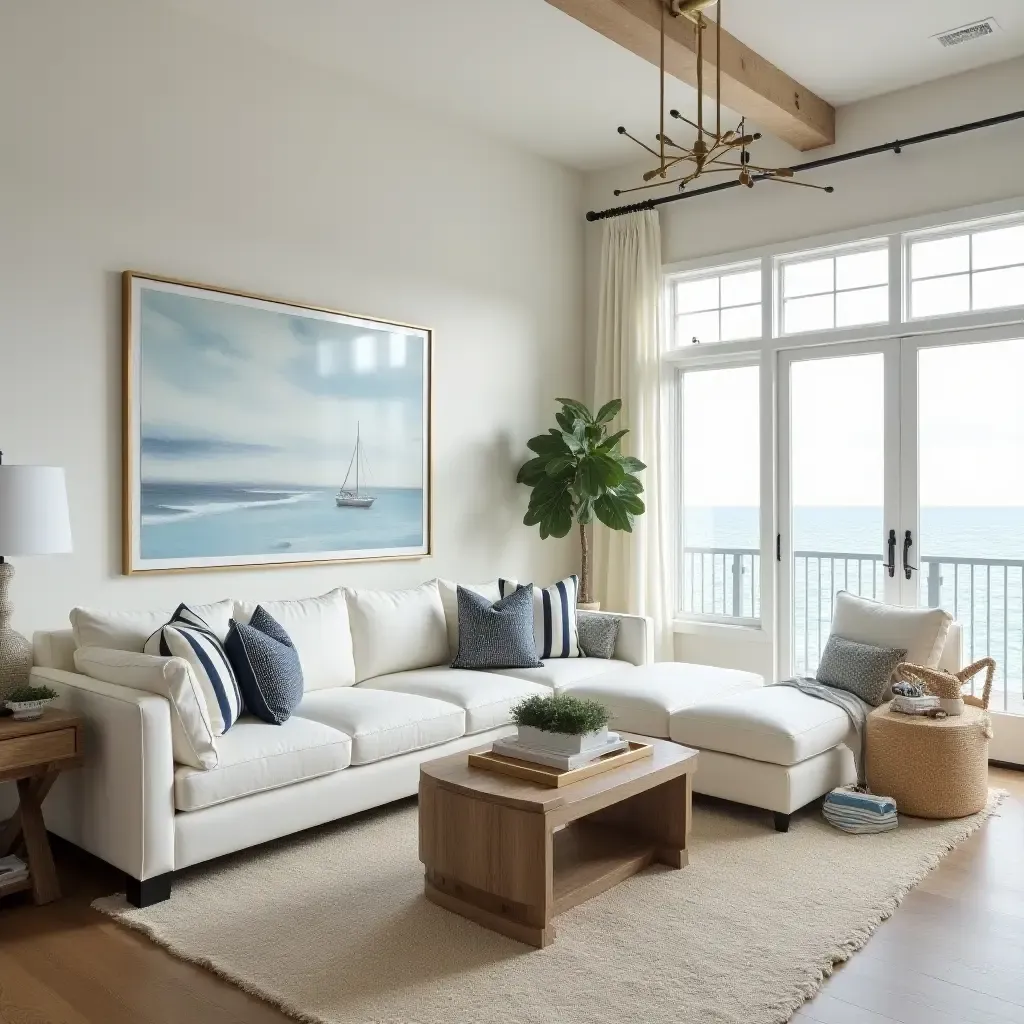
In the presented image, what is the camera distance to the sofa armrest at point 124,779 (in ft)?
9.46

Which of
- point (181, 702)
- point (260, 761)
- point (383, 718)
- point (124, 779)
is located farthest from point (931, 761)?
point (124, 779)

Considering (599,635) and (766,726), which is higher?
(599,635)

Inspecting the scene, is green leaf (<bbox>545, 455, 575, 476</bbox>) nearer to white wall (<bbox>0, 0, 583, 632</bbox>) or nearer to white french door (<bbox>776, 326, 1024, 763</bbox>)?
white wall (<bbox>0, 0, 583, 632</bbox>)

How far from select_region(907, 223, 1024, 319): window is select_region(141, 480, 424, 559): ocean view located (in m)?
2.86

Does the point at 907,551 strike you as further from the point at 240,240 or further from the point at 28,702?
the point at 28,702

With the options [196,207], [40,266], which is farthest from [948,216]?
[40,266]

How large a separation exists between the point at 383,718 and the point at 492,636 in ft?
3.47

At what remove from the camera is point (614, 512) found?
5422 millimetres

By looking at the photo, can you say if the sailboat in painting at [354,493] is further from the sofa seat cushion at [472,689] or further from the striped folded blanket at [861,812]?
the striped folded blanket at [861,812]

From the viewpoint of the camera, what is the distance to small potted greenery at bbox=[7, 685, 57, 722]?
9.85ft

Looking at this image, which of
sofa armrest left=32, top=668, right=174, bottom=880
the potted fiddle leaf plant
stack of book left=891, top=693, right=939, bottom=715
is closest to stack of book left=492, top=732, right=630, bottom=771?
sofa armrest left=32, top=668, right=174, bottom=880

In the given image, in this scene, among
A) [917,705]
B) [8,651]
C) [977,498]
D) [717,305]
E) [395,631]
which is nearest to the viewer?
[8,651]

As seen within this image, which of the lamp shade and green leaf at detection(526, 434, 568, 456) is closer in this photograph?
the lamp shade

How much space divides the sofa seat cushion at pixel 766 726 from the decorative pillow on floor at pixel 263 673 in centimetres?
158
